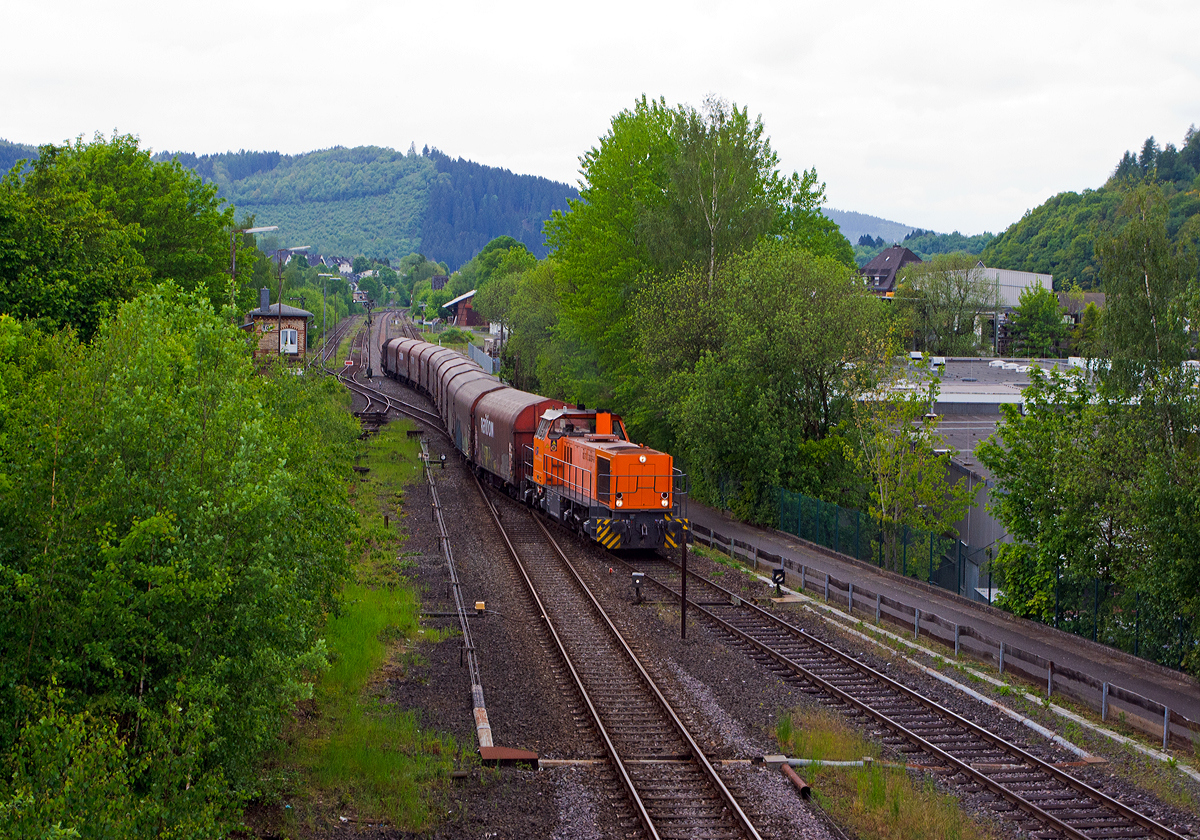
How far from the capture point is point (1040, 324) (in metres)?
96.5

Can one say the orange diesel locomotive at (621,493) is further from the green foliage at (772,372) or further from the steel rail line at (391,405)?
the steel rail line at (391,405)

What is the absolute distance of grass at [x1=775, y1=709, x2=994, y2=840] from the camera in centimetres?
1216

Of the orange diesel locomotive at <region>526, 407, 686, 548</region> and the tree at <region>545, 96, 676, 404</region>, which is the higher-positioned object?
the tree at <region>545, 96, 676, 404</region>

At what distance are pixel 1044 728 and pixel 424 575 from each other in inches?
629

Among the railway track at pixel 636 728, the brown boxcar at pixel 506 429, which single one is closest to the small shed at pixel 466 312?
the brown boxcar at pixel 506 429

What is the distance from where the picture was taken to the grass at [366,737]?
1264 cm

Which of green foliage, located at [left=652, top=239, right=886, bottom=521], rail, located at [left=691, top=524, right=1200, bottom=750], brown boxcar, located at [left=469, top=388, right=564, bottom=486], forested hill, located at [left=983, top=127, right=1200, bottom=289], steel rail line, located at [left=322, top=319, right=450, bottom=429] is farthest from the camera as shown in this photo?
forested hill, located at [left=983, top=127, right=1200, bottom=289]

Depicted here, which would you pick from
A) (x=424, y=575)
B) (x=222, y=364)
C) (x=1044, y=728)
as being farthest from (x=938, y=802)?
(x=424, y=575)

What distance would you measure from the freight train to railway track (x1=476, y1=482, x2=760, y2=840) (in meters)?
2.80

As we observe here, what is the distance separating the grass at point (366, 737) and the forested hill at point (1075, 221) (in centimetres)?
12382

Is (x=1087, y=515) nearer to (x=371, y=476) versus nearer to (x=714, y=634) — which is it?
(x=714, y=634)

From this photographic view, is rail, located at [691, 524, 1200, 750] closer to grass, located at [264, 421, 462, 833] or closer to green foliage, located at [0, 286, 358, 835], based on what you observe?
grass, located at [264, 421, 462, 833]

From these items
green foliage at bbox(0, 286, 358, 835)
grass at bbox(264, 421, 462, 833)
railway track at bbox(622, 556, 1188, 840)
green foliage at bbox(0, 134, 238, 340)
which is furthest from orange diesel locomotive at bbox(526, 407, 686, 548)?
green foliage at bbox(0, 286, 358, 835)

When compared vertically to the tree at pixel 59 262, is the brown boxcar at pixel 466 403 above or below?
below
